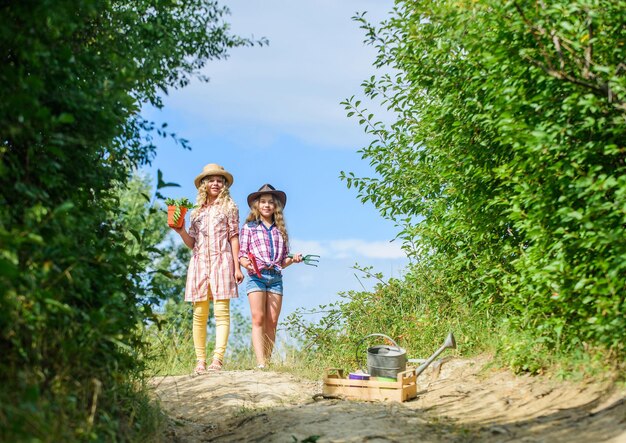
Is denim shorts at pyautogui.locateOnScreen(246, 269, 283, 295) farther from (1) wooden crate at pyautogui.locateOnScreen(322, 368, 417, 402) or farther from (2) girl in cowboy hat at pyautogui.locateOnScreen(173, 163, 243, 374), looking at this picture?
(1) wooden crate at pyautogui.locateOnScreen(322, 368, 417, 402)

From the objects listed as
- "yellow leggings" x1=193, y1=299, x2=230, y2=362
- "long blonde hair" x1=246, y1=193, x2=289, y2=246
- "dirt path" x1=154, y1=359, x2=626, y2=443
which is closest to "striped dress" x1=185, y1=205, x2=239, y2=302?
"yellow leggings" x1=193, y1=299, x2=230, y2=362

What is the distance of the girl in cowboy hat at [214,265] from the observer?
10203mm

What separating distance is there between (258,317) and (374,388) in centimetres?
265

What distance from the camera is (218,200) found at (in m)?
10.5

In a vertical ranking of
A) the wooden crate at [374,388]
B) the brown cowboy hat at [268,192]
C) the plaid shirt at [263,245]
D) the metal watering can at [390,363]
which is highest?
the brown cowboy hat at [268,192]

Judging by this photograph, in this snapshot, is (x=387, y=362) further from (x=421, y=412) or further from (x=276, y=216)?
(x=276, y=216)

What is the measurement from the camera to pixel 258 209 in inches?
431

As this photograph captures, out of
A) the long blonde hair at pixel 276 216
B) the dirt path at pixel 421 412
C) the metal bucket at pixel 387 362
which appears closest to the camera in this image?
the dirt path at pixel 421 412

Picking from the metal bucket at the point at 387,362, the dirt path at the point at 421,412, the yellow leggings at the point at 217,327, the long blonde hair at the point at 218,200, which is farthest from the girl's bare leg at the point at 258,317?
the metal bucket at the point at 387,362

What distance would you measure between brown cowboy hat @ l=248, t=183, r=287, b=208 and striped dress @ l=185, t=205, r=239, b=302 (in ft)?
2.20

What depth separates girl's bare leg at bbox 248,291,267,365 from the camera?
10609 millimetres

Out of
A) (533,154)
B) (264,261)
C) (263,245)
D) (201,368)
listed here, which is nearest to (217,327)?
(201,368)

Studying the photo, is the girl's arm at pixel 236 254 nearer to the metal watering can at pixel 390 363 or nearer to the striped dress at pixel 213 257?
the striped dress at pixel 213 257

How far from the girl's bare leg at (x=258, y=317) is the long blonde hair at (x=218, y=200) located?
4.22 feet
